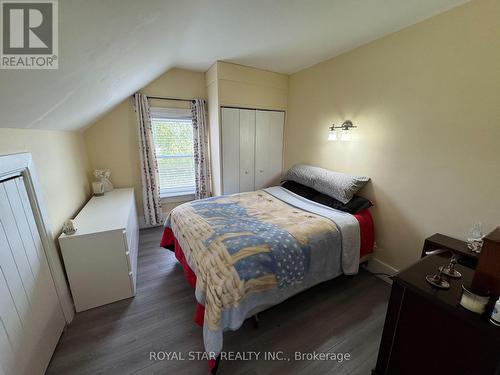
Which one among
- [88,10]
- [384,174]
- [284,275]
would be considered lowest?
[284,275]

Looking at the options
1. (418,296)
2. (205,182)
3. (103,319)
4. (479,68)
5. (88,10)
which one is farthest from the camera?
(205,182)

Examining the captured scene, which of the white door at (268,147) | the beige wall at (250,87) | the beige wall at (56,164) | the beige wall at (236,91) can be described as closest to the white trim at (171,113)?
the beige wall at (236,91)

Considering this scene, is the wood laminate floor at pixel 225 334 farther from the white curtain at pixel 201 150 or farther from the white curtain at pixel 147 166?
the white curtain at pixel 201 150

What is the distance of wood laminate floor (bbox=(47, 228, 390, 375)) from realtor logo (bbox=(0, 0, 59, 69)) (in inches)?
71.7

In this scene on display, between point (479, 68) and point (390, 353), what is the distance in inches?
83.9

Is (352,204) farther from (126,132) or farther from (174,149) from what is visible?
(126,132)

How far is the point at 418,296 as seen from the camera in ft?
3.23

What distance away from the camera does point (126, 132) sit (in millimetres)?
3061

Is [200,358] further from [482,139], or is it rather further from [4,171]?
[482,139]

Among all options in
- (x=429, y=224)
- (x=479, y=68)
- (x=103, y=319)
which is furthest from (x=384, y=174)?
(x=103, y=319)

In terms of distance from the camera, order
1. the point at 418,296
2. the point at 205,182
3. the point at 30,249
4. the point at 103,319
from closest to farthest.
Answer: the point at 418,296
the point at 30,249
the point at 103,319
the point at 205,182

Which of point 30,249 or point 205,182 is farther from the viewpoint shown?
point 205,182

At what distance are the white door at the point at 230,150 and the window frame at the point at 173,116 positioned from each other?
28.0 inches

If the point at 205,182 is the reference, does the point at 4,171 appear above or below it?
above
